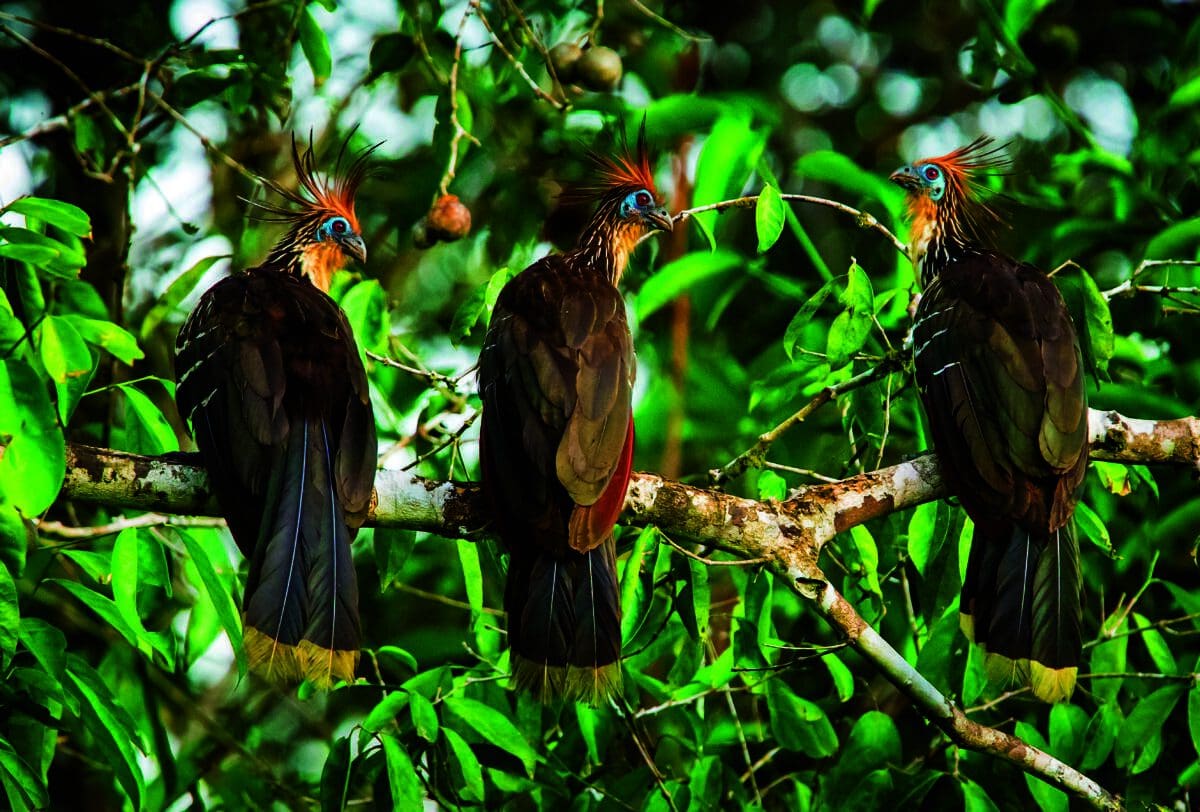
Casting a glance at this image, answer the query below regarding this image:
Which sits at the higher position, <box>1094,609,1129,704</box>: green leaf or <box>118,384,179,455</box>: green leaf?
<box>118,384,179,455</box>: green leaf

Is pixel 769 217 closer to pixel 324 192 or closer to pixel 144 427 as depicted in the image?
pixel 144 427

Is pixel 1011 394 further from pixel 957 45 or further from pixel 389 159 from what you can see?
pixel 957 45

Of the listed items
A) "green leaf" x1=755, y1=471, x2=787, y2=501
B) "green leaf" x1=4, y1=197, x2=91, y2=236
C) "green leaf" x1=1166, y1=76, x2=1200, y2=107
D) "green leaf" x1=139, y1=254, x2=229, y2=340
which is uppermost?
"green leaf" x1=1166, y1=76, x2=1200, y2=107

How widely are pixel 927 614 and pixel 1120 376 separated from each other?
1836 mm

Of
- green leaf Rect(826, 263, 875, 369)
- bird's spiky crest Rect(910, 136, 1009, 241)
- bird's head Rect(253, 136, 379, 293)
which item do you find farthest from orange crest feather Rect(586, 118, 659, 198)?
green leaf Rect(826, 263, 875, 369)

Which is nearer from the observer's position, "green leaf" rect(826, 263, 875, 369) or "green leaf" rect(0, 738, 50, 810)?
"green leaf" rect(0, 738, 50, 810)

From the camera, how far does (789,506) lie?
12.8ft

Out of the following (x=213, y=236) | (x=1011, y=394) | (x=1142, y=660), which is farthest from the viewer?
(x=213, y=236)

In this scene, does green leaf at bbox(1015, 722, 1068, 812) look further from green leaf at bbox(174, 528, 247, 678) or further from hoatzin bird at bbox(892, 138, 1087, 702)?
green leaf at bbox(174, 528, 247, 678)

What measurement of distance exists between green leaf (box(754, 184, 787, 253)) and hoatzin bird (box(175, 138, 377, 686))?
1309mm

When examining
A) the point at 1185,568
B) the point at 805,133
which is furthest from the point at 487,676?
the point at 805,133

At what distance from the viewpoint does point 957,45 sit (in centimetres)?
834

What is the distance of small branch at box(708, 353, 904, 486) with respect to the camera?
3.98 meters

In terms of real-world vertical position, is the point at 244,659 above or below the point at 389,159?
below
